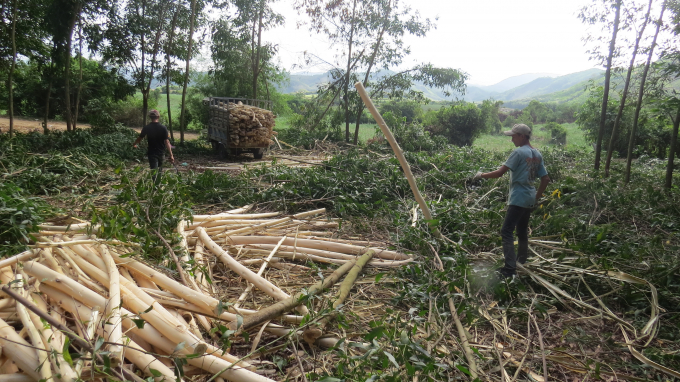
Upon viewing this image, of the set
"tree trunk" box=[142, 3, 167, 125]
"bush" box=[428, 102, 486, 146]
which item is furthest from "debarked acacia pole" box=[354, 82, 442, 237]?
"bush" box=[428, 102, 486, 146]

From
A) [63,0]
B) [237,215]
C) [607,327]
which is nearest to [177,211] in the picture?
[237,215]

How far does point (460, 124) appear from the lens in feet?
61.6

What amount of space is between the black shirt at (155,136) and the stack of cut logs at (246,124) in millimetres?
3349

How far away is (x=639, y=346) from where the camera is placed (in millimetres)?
3023

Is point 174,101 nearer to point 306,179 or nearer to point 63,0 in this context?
A: point 63,0

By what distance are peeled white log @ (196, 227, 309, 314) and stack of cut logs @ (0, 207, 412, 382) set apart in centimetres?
1

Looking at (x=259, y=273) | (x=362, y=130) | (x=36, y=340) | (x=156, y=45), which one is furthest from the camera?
(x=362, y=130)

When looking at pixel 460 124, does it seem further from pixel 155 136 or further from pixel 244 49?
pixel 155 136

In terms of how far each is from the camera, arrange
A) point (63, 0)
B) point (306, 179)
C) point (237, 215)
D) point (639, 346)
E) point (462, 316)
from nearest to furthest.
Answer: point (639, 346) < point (462, 316) < point (237, 215) < point (306, 179) < point (63, 0)

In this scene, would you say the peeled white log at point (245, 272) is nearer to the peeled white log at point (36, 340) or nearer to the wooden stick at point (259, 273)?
the wooden stick at point (259, 273)

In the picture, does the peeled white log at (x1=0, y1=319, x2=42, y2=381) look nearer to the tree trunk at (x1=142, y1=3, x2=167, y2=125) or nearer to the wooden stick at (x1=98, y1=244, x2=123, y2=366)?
the wooden stick at (x1=98, y1=244, x2=123, y2=366)

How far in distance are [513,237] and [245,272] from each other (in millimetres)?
2865

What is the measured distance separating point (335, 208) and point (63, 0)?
11.5m

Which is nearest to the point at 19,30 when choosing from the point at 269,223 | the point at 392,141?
the point at 269,223
